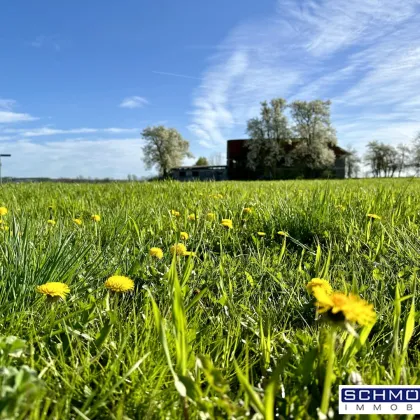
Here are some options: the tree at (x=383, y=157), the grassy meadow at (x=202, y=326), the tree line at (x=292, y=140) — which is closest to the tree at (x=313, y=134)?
the tree line at (x=292, y=140)

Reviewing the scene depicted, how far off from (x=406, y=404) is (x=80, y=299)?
1196mm

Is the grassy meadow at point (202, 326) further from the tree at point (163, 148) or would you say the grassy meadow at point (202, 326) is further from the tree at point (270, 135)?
the tree at point (163, 148)

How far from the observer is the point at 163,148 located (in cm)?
6556

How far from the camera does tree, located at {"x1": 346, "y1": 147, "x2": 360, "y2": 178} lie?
58.1 meters

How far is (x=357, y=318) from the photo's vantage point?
737mm

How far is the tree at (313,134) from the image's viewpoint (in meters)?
48.8

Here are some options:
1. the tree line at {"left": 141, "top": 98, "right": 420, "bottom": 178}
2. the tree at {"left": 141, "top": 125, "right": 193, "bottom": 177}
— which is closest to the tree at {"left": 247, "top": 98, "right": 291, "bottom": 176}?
the tree line at {"left": 141, "top": 98, "right": 420, "bottom": 178}

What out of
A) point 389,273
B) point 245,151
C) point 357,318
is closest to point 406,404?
point 357,318

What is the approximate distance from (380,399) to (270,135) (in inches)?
2050

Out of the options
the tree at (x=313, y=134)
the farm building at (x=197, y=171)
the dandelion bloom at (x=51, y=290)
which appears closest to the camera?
the dandelion bloom at (x=51, y=290)

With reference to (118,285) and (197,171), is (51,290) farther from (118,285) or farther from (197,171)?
(197,171)

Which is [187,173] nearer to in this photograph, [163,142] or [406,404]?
[163,142]

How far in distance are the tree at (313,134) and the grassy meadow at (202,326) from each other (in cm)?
4863

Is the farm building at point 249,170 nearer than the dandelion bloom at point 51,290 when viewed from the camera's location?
No
